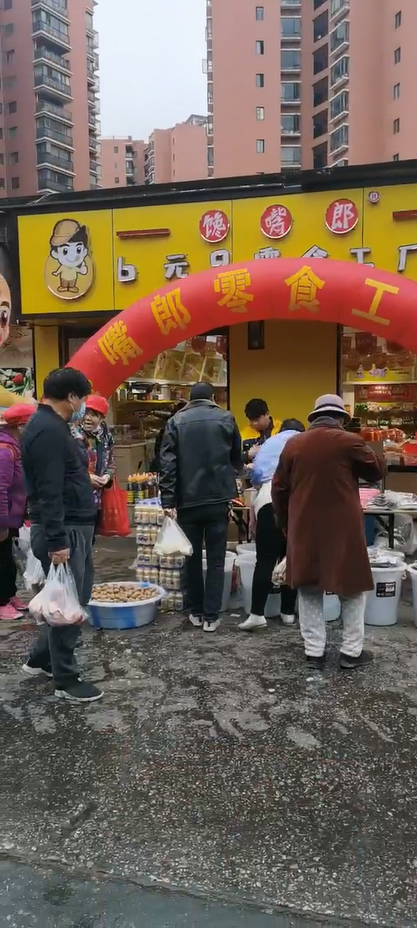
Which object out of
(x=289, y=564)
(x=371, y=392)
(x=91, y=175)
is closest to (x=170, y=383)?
(x=371, y=392)

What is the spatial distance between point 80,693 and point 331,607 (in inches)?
90.7

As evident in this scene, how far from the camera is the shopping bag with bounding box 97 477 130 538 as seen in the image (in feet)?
18.0

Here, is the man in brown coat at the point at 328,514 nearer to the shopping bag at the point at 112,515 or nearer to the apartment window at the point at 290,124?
the shopping bag at the point at 112,515

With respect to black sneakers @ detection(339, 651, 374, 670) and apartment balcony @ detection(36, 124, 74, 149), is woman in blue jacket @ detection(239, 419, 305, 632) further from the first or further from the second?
apartment balcony @ detection(36, 124, 74, 149)

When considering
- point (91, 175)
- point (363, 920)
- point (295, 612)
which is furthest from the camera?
point (91, 175)

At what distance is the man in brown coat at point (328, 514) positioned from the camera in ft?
13.9

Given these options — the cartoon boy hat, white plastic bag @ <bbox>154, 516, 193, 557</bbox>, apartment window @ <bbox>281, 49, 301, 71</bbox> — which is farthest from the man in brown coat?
apartment window @ <bbox>281, 49, 301, 71</bbox>

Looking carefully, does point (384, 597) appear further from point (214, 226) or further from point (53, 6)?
point (53, 6)

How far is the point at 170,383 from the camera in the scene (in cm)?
1330

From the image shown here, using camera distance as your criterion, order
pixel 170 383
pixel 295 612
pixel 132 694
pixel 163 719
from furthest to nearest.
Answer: pixel 170 383 < pixel 295 612 < pixel 132 694 < pixel 163 719

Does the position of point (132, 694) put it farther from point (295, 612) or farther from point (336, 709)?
point (295, 612)

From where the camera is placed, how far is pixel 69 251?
9242 millimetres

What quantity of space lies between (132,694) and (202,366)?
26.5ft

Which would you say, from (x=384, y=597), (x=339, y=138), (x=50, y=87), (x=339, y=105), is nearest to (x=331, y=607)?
(x=384, y=597)
